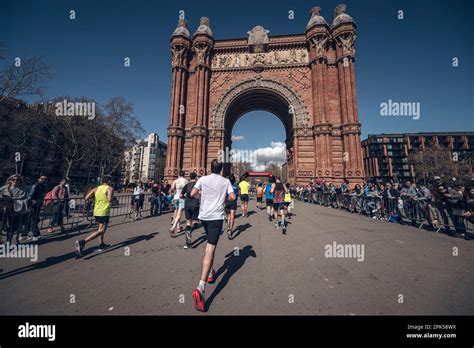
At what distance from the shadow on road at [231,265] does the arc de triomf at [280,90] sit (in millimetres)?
16933

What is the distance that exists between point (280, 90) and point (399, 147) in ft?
260

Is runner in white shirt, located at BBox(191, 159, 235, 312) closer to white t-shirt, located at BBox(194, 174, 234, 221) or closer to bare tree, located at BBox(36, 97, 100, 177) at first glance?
white t-shirt, located at BBox(194, 174, 234, 221)

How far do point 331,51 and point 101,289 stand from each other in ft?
93.7

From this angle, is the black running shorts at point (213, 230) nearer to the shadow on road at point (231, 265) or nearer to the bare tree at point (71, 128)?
the shadow on road at point (231, 265)

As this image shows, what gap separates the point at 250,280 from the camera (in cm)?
329

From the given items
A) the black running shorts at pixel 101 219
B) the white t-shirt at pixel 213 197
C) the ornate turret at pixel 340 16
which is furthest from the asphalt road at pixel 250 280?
the ornate turret at pixel 340 16

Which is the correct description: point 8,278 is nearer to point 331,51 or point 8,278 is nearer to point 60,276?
point 60,276

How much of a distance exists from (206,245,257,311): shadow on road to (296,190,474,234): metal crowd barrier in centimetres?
761

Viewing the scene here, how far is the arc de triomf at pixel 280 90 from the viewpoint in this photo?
20.2 metres

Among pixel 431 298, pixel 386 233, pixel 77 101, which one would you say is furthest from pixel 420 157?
pixel 77 101

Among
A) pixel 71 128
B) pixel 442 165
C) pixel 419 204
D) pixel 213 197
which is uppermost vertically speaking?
pixel 71 128

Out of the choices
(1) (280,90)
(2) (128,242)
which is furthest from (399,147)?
(2) (128,242)

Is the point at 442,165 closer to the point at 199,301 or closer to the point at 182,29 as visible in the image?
the point at 182,29

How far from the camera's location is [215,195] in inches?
125
